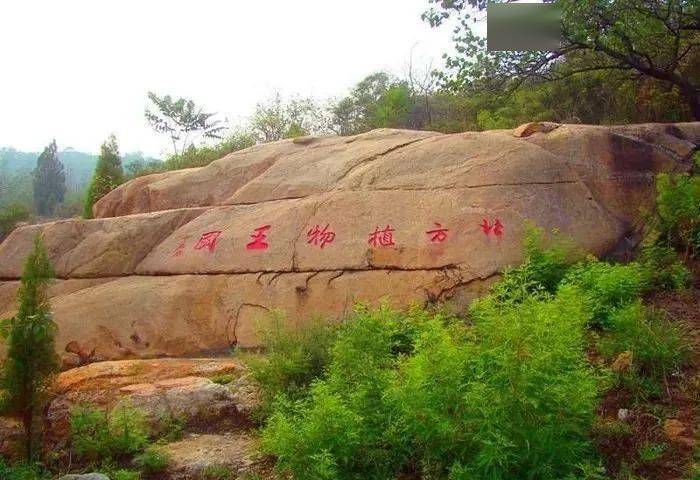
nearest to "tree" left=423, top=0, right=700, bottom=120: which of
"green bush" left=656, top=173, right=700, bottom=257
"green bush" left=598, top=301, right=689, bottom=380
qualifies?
"green bush" left=656, top=173, right=700, bottom=257

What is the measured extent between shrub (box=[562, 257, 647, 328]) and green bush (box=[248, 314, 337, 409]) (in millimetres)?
1885

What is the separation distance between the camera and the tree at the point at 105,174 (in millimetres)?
12766

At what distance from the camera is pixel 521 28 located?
851 centimetres

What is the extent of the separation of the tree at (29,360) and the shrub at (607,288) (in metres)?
3.69

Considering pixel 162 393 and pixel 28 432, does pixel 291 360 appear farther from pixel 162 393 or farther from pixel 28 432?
pixel 28 432

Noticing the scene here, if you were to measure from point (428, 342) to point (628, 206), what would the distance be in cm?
439

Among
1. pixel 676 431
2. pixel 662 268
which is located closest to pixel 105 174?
pixel 662 268

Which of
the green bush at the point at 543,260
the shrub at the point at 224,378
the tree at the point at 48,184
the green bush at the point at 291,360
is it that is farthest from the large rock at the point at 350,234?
the tree at the point at 48,184

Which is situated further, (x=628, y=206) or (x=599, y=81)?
(x=599, y=81)

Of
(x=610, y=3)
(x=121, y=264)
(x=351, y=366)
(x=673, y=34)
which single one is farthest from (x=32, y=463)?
(x=673, y=34)

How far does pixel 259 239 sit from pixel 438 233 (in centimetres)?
205

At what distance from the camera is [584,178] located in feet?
24.1

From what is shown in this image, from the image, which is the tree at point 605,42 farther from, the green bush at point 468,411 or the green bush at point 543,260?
the green bush at point 468,411

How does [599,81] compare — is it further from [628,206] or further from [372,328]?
[372,328]
